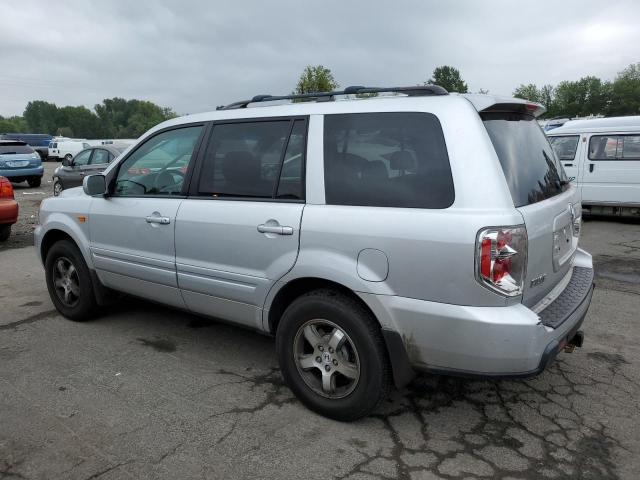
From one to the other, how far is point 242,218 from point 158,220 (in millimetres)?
842

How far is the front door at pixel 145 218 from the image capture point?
3.77 metres

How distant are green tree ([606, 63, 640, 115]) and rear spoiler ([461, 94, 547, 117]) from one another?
8162 centimetres

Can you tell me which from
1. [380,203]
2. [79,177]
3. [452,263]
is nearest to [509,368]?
[452,263]

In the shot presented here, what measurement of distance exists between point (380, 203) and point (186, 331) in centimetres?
247

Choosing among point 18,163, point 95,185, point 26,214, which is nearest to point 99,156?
point 26,214

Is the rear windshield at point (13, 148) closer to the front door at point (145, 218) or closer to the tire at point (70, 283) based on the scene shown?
the tire at point (70, 283)

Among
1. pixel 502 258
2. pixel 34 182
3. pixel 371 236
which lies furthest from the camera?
pixel 34 182

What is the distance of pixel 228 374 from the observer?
11.9 feet

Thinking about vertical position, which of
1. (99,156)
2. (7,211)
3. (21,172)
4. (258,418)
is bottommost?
(258,418)

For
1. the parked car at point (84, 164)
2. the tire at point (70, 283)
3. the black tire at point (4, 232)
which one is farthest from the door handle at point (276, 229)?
the parked car at point (84, 164)

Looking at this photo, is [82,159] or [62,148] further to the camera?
[62,148]

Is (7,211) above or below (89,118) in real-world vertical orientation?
below

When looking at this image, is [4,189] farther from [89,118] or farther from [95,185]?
[89,118]

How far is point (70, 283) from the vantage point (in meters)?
4.71
